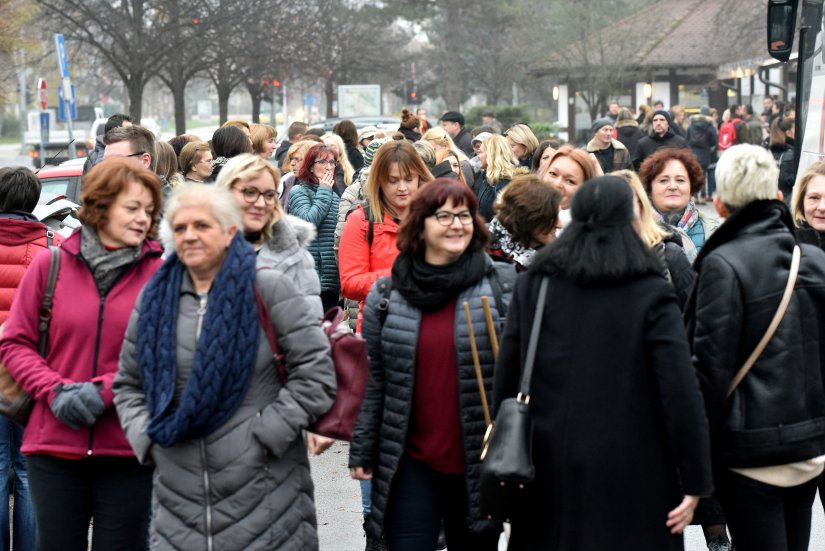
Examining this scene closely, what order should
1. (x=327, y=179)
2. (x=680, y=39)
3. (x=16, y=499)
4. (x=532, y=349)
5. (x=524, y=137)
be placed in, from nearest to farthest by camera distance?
(x=532, y=349) < (x=16, y=499) < (x=327, y=179) < (x=524, y=137) < (x=680, y=39)

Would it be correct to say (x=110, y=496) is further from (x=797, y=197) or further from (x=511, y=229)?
(x=797, y=197)

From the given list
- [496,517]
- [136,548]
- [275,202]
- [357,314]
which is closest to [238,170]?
[275,202]

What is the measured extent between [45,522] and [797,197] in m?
3.88

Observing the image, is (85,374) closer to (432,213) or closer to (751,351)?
(432,213)

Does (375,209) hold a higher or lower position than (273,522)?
higher

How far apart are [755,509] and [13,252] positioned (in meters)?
3.43

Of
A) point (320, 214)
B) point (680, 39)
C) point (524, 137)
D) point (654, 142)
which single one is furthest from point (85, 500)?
point (680, 39)

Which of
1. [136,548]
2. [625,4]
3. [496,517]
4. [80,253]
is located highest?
[625,4]

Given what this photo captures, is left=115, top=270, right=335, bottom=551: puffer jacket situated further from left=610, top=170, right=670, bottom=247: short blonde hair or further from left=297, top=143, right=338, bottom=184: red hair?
left=297, top=143, right=338, bottom=184: red hair

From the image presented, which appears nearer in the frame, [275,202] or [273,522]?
[273,522]

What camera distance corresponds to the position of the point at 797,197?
20.5 ft

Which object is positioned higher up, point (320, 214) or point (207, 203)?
point (207, 203)

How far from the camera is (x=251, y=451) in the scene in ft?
13.7

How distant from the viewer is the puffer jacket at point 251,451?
4156 mm
